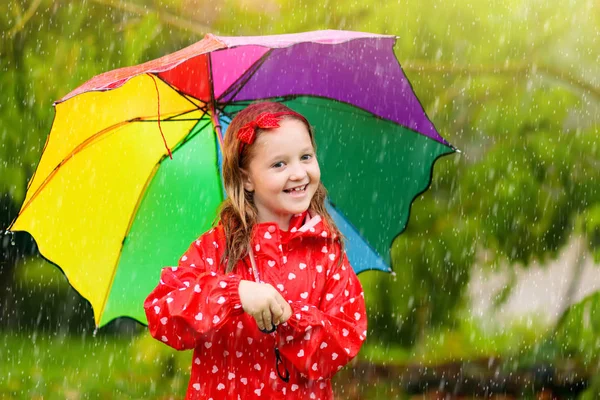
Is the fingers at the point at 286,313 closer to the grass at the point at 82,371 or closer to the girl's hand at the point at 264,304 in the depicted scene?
the girl's hand at the point at 264,304

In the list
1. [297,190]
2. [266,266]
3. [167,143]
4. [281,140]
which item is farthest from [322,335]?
[167,143]

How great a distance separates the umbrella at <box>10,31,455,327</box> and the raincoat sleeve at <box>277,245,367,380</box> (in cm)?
67

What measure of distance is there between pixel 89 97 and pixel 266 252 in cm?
83

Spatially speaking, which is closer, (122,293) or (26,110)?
(122,293)

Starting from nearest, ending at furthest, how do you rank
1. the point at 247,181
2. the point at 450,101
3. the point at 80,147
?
the point at 247,181 < the point at 80,147 < the point at 450,101

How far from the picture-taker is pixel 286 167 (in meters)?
2.36

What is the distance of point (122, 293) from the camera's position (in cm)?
282

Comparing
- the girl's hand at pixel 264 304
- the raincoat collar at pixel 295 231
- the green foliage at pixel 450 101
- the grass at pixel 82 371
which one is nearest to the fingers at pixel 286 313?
the girl's hand at pixel 264 304

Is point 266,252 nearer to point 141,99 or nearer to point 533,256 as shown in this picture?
point 141,99

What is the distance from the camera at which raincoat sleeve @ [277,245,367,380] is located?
2.17m

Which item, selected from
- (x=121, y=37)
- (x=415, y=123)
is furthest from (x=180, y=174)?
(x=121, y=37)

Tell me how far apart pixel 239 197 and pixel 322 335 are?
492mm

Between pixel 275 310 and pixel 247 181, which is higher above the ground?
pixel 247 181

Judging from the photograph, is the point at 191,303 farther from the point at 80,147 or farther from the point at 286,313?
the point at 80,147
